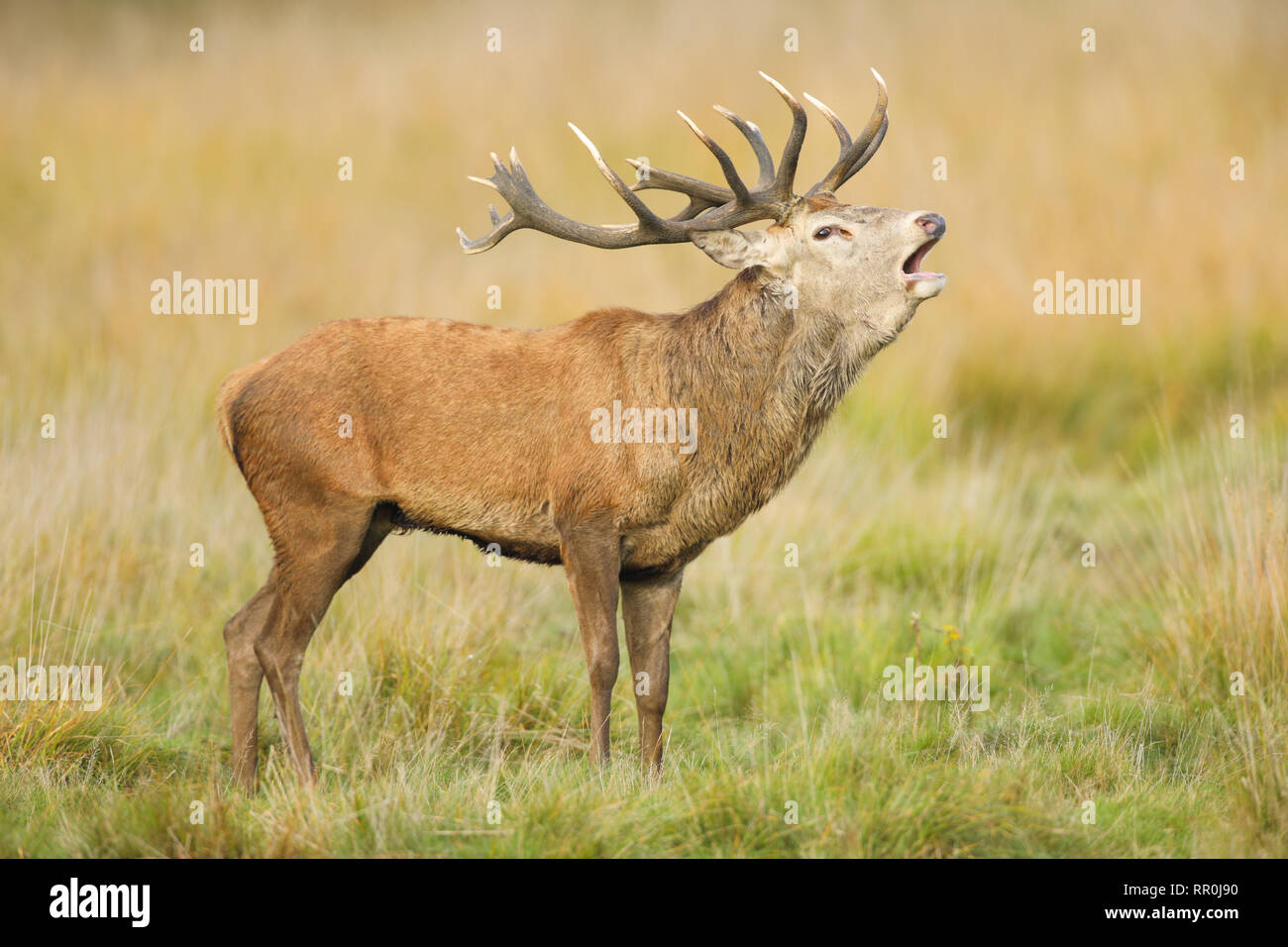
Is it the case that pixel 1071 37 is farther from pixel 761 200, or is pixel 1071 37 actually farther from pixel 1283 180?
pixel 761 200

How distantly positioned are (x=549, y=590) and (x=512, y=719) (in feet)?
6.75

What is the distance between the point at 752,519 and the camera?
9.55m

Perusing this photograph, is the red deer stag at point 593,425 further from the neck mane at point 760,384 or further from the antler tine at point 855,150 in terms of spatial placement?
the antler tine at point 855,150

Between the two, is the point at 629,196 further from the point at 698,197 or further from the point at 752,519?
the point at 752,519

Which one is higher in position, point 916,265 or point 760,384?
point 916,265

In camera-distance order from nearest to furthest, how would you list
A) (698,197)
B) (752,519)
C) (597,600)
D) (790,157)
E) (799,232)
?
(597,600)
(790,157)
(799,232)
(698,197)
(752,519)

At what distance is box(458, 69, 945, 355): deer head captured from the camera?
20.3 ft

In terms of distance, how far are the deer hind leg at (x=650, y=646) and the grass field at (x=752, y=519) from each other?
0.22 meters

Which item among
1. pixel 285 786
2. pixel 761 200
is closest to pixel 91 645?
pixel 285 786

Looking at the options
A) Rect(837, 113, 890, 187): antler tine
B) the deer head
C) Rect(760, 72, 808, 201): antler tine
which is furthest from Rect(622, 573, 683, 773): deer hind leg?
Rect(837, 113, 890, 187): antler tine

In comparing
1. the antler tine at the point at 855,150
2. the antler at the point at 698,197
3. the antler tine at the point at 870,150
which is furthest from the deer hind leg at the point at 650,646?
the antler tine at the point at 870,150

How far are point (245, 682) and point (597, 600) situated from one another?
5.45 ft

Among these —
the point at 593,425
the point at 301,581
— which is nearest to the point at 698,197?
the point at 593,425

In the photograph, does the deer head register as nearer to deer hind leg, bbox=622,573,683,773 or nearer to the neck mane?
the neck mane
